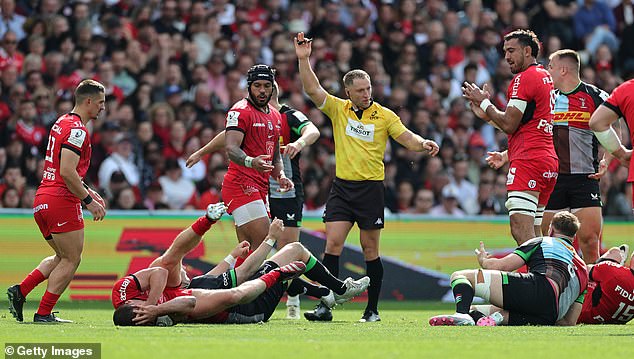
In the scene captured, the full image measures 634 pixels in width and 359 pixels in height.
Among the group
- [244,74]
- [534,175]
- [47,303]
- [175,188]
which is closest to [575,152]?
[534,175]

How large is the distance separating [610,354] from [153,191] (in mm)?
10543

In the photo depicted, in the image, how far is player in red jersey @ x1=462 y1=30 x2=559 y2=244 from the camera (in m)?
12.1

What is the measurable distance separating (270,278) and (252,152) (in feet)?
6.75

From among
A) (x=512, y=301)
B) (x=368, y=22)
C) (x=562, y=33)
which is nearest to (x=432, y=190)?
(x=368, y=22)

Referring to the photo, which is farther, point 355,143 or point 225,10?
point 225,10

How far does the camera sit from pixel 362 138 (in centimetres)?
1254

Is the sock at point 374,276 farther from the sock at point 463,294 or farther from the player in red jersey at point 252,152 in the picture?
the sock at point 463,294

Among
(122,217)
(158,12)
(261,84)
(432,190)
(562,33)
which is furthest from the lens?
(562,33)

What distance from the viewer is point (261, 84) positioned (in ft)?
40.7

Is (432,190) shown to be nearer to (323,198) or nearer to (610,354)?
(323,198)

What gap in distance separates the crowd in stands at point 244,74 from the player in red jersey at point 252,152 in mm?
4725

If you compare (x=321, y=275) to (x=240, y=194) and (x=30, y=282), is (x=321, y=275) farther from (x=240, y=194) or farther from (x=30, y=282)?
(x=30, y=282)

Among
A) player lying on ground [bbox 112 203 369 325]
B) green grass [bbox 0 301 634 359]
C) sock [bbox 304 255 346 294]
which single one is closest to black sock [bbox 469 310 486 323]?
green grass [bbox 0 301 634 359]

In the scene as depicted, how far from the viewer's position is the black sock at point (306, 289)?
476 inches
